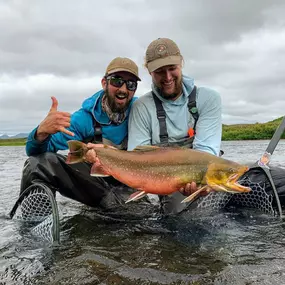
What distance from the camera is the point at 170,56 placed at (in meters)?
4.31

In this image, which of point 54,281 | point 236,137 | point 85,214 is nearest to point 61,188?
point 85,214

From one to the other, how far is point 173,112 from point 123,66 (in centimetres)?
84

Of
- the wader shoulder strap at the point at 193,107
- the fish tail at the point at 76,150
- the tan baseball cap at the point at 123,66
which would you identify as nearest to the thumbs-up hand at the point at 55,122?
the fish tail at the point at 76,150

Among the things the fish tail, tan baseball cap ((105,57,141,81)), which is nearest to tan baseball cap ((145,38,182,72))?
tan baseball cap ((105,57,141,81))

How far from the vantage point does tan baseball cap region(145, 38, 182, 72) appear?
4.30 m

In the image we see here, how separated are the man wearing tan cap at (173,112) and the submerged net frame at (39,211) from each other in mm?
1146

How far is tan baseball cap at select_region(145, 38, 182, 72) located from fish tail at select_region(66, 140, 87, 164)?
1362 millimetres

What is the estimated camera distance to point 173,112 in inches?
183

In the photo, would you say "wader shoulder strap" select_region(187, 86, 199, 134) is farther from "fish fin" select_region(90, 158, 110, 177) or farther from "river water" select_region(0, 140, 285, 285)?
"fish fin" select_region(90, 158, 110, 177)

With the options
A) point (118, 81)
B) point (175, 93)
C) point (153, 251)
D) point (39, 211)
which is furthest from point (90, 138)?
point (153, 251)

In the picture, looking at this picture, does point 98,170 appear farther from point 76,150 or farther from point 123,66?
point 123,66

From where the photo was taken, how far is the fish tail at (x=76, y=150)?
11.7 feet

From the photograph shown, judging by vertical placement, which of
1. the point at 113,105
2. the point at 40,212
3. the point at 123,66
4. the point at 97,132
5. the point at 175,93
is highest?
the point at 123,66

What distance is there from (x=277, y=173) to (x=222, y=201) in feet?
2.52
